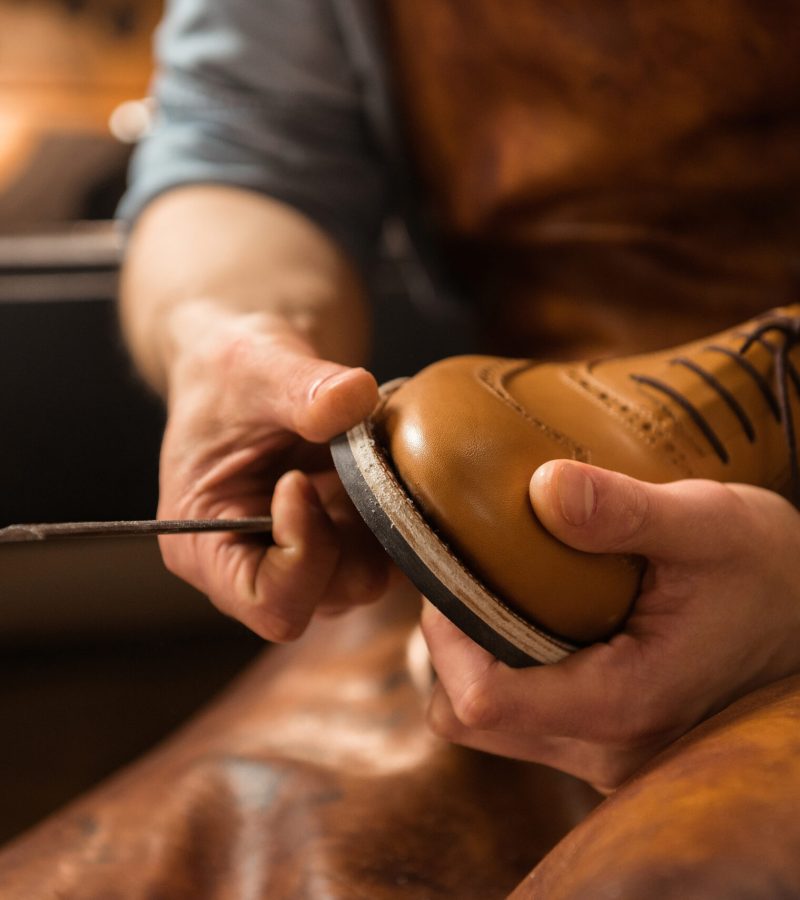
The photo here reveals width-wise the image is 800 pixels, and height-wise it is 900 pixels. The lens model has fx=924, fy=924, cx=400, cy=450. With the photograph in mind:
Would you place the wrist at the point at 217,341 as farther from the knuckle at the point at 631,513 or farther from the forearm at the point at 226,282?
the knuckle at the point at 631,513

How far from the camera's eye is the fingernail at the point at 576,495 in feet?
1.09

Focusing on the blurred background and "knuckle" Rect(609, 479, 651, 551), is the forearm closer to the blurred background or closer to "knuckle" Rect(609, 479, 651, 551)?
the blurred background

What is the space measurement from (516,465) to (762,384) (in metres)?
0.18

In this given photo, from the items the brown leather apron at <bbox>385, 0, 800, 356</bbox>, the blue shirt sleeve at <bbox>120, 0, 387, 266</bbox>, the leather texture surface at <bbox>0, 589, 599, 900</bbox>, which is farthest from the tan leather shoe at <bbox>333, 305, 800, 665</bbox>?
the blue shirt sleeve at <bbox>120, 0, 387, 266</bbox>

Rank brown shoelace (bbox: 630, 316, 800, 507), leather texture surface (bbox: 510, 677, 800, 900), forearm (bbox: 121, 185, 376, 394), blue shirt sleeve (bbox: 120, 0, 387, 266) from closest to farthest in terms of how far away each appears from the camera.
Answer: leather texture surface (bbox: 510, 677, 800, 900)
brown shoelace (bbox: 630, 316, 800, 507)
forearm (bbox: 121, 185, 376, 394)
blue shirt sleeve (bbox: 120, 0, 387, 266)

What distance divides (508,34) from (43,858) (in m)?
0.59

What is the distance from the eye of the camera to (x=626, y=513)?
0.34m

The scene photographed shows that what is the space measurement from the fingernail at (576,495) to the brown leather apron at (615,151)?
350 mm

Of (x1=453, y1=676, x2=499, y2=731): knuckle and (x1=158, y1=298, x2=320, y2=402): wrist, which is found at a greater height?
(x1=158, y1=298, x2=320, y2=402): wrist

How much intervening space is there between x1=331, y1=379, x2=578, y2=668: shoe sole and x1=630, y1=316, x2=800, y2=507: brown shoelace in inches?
5.6

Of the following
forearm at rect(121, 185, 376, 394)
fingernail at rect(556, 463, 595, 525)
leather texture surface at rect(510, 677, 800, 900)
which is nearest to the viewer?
leather texture surface at rect(510, 677, 800, 900)

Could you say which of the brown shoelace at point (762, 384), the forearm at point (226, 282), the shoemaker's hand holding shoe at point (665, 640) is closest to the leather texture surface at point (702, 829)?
the shoemaker's hand holding shoe at point (665, 640)

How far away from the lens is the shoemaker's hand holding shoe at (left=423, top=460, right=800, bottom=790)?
348mm

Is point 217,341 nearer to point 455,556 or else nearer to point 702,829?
point 455,556
